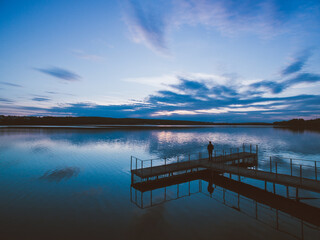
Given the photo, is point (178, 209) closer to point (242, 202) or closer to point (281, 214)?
point (242, 202)

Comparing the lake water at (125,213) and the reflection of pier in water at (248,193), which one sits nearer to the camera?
the lake water at (125,213)

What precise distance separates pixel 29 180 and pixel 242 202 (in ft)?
59.0

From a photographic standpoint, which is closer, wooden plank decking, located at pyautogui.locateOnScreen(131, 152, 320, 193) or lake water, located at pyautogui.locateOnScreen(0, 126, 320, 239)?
lake water, located at pyautogui.locateOnScreen(0, 126, 320, 239)

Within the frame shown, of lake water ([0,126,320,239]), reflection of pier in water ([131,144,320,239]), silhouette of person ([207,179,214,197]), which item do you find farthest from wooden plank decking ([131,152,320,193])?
silhouette of person ([207,179,214,197])

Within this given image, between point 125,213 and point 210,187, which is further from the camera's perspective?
point 210,187

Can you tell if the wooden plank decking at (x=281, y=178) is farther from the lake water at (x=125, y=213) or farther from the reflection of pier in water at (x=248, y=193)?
the lake water at (x=125, y=213)

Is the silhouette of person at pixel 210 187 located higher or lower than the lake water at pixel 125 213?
lower

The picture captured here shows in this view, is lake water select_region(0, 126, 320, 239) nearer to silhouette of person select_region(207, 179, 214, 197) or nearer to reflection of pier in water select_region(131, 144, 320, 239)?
reflection of pier in water select_region(131, 144, 320, 239)

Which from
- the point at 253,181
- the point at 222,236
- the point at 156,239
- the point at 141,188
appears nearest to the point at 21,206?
the point at 141,188

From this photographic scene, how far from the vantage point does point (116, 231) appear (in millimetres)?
9133

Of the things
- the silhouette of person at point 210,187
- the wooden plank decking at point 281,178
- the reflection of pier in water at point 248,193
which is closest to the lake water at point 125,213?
the reflection of pier in water at point 248,193

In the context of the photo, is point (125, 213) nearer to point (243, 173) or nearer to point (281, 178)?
point (243, 173)

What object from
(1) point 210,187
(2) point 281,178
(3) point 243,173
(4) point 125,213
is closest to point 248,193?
(3) point 243,173

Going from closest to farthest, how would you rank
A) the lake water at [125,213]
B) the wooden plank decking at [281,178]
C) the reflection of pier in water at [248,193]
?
the lake water at [125,213]
the reflection of pier in water at [248,193]
the wooden plank decking at [281,178]
